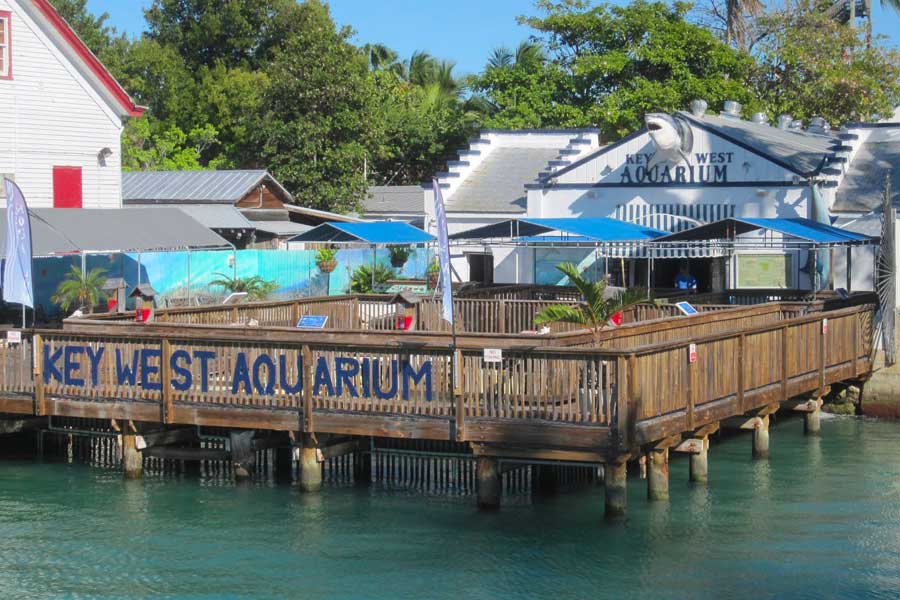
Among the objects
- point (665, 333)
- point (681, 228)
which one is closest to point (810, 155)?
point (681, 228)

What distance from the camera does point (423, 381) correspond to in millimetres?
18812

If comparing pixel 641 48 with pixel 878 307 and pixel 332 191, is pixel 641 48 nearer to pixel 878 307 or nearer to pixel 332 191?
pixel 332 191

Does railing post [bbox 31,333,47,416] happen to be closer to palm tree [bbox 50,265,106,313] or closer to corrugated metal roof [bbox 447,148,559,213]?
palm tree [bbox 50,265,106,313]

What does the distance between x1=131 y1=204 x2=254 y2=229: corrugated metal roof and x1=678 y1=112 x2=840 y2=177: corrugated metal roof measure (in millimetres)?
15762

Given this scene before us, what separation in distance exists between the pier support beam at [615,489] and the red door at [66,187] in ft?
74.7

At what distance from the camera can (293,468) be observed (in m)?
22.0

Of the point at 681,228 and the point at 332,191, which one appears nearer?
the point at 681,228

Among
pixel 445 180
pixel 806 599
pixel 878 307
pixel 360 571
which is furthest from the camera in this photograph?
pixel 445 180

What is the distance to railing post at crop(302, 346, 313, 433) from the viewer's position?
19.5 meters

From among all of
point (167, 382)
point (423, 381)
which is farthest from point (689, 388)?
point (167, 382)

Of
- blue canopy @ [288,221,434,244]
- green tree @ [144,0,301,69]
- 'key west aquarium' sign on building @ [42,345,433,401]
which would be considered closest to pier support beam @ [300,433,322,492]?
'key west aquarium' sign on building @ [42,345,433,401]

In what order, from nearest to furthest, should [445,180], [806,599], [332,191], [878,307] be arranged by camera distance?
[806,599] → [878,307] → [445,180] → [332,191]

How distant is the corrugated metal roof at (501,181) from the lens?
45.1m

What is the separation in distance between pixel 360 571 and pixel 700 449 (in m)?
6.02
